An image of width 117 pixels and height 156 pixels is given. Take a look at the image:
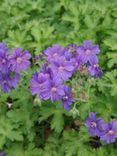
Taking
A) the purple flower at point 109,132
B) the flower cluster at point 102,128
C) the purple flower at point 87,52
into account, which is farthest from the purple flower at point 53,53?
the purple flower at point 109,132

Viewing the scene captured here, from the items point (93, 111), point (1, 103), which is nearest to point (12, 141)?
point (1, 103)

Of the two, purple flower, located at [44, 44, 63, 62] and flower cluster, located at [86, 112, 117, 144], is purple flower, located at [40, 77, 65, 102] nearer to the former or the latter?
purple flower, located at [44, 44, 63, 62]

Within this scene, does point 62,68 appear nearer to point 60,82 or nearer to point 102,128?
point 60,82

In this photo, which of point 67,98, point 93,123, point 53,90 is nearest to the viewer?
point 53,90

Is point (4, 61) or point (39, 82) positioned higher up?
point (4, 61)

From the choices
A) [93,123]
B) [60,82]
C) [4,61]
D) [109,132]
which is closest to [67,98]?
[60,82]

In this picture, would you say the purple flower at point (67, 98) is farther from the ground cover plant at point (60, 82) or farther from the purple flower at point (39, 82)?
the purple flower at point (39, 82)
